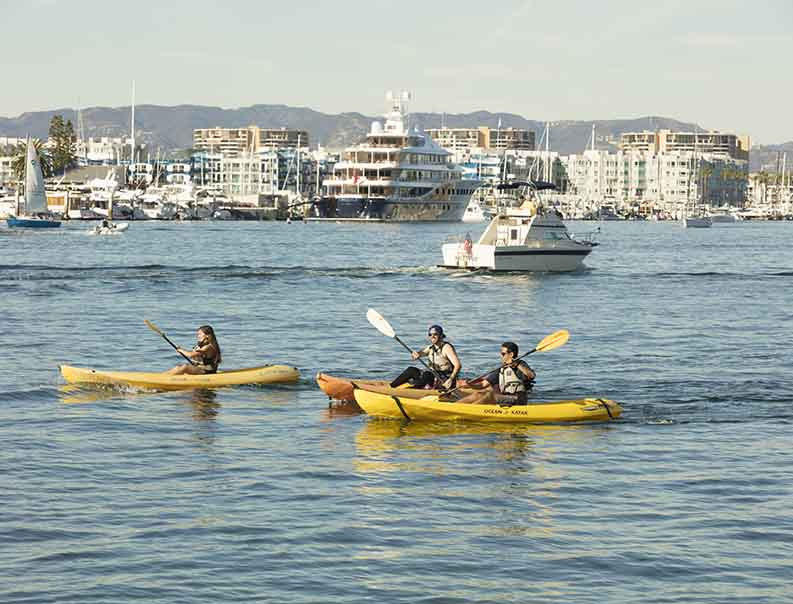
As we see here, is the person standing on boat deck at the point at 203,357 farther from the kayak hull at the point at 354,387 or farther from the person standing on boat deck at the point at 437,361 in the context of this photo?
the person standing on boat deck at the point at 437,361

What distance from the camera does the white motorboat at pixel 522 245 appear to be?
2522 inches

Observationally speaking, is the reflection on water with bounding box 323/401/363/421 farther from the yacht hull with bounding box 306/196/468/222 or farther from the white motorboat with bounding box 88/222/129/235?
the yacht hull with bounding box 306/196/468/222

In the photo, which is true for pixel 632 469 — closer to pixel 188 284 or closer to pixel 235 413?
pixel 235 413

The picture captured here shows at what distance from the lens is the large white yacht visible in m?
180

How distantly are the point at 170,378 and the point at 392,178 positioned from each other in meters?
153

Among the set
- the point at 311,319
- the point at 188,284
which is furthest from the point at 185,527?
the point at 188,284

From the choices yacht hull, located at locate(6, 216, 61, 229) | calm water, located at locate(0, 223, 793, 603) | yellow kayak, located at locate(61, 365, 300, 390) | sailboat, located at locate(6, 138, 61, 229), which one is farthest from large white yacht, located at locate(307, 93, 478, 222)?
yellow kayak, located at locate(61, 365, 300, 390)

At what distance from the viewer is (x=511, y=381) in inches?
976

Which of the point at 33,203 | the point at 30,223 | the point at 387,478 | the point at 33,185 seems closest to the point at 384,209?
the point at 33,203

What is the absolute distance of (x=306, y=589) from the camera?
1520cm

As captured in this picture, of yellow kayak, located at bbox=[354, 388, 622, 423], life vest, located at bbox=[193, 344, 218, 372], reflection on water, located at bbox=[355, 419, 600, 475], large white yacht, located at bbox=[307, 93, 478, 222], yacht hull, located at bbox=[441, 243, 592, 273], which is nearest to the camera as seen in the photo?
reflection on water, located at bbox=[355, 419, 600, 475]

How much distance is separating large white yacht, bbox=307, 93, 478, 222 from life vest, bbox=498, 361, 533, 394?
154681 millimetres

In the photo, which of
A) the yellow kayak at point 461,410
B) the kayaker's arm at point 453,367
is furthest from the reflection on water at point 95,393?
the kayaker's arm at point 453,367

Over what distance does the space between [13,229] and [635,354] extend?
96578mm
